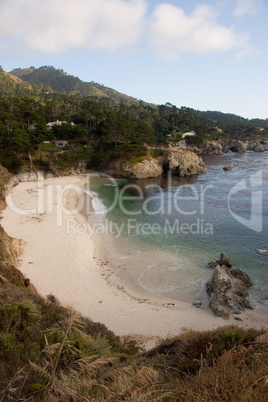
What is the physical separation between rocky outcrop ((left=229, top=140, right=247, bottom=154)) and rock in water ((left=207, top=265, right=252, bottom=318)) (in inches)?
3662

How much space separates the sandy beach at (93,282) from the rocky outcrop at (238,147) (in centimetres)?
8803

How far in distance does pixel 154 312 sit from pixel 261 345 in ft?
24.3

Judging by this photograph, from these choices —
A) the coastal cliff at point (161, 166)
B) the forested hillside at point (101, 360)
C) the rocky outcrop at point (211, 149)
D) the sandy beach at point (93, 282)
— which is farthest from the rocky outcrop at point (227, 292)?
the rocky outcrop at point (211, 149)

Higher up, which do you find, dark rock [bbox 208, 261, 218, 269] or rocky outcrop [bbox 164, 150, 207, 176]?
rocky outcrop [bbox 164, 150, 207, 176]

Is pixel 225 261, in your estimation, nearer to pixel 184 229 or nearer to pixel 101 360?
pixel 184 229

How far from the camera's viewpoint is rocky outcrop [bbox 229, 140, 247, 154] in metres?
98.2

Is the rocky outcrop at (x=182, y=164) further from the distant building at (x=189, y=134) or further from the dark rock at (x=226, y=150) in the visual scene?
the dark rock at (x=226, y=150)

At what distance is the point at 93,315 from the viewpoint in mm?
12055

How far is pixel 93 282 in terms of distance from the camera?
1484 cm

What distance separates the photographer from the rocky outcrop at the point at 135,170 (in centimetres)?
4794

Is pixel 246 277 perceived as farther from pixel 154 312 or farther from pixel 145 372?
pixel 145 372

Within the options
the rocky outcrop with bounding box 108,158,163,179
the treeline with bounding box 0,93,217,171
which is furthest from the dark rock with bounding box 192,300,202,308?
the treeline with bounding box 0,93,217,171

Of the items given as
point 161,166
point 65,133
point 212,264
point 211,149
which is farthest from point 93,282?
→ point 211,149

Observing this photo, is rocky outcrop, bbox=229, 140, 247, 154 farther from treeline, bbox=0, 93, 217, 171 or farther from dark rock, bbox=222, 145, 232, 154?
treeline, bbox=0, 93, 217, 171
